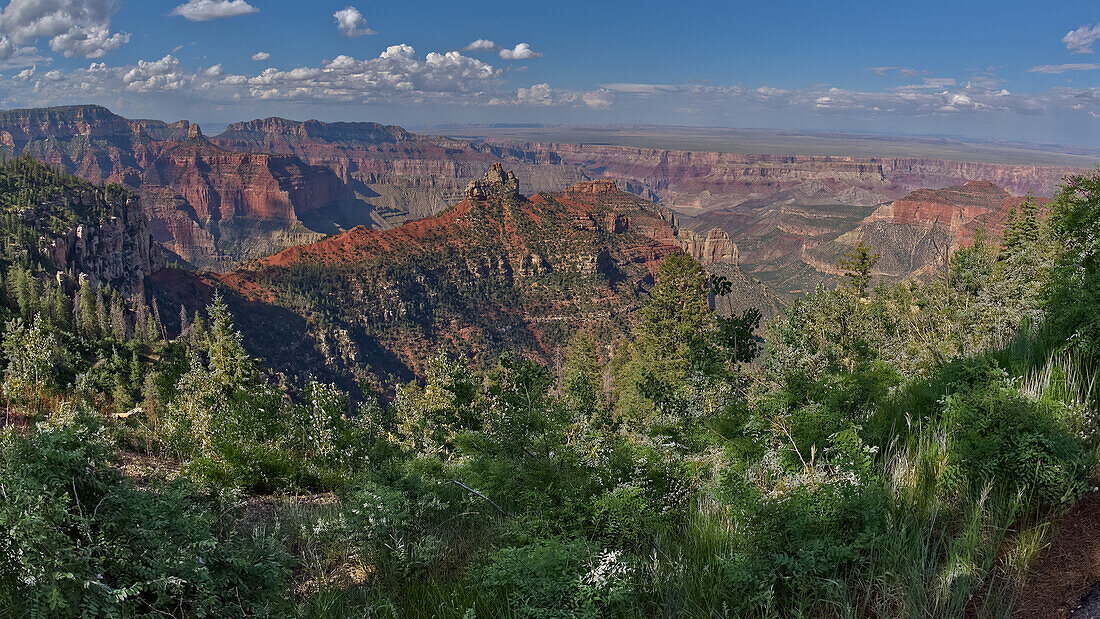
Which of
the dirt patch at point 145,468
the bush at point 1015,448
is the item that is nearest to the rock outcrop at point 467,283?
the dirt patch at point 145,468

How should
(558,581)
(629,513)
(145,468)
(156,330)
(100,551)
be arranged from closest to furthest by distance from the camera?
(100,551), (558,581), (629,513), (145,468), (156,330)

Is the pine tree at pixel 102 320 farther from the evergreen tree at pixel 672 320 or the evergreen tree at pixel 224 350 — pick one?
the evergreen tree at pixel 672 320

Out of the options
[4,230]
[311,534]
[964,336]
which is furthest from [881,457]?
[4,230]

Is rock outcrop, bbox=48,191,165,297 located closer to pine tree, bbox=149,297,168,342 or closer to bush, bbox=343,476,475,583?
pine tree, bbox=149,297,168,342

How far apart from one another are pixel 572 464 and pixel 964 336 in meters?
10.3

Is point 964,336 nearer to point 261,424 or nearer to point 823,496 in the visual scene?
point 823,496

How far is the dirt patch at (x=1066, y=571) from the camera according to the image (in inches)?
123

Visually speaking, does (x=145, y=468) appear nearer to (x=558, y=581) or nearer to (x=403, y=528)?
(x=403, y=528)

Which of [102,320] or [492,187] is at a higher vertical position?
[492,187]

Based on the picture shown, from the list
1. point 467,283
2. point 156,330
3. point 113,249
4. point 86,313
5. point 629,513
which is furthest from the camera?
point 467,283

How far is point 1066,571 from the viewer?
10.9 ft

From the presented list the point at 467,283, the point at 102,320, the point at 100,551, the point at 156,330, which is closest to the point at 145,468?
the point at 100,551

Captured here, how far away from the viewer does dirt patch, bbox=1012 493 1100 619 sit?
3131 mm

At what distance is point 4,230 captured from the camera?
95938mm
